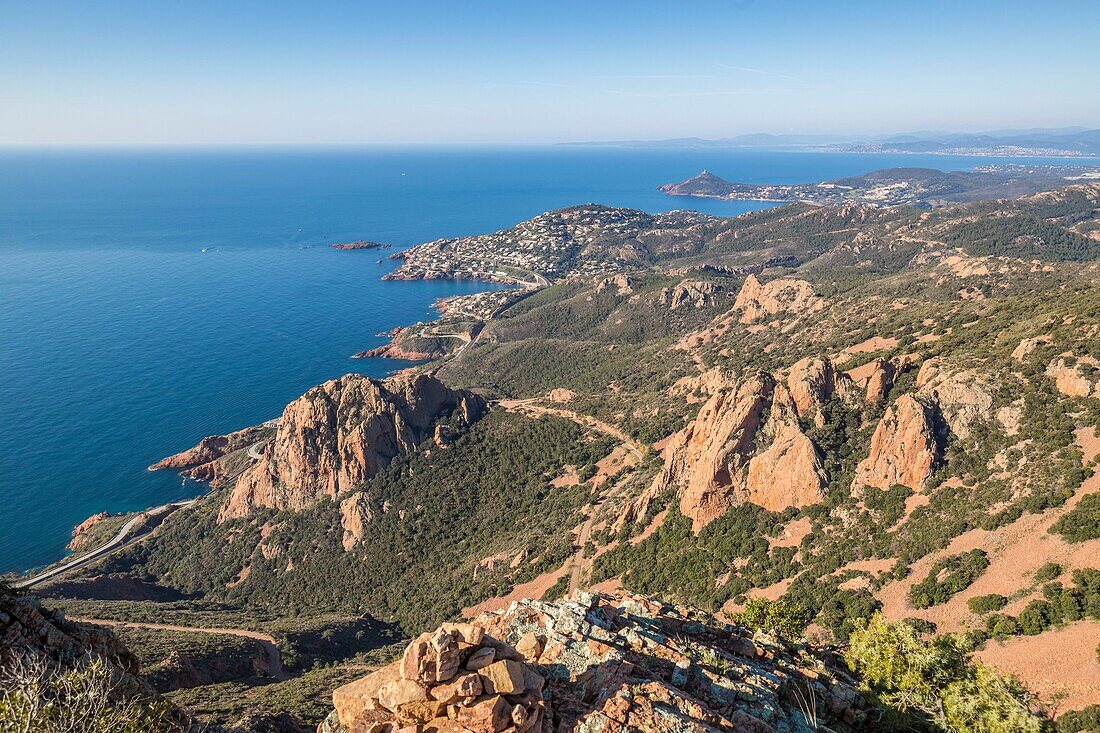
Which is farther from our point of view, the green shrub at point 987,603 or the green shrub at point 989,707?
the green shrub at point 987,603

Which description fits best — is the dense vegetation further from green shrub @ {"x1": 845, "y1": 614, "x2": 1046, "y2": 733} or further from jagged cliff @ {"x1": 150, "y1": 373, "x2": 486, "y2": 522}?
green shrub @ {"x1": 845, "y1": 614, "x2": 1046, "y2": 733}

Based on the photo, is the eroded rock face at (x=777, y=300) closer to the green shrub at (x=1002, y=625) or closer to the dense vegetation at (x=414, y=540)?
the dense vegetation at (x=414, y=540)

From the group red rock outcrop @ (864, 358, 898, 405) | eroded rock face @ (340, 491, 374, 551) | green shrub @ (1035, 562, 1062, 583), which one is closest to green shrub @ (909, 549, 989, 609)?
green shrub @ (1035, 562, 1062, 583)

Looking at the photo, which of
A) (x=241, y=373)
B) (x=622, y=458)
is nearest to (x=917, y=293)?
(x=622, y=458)

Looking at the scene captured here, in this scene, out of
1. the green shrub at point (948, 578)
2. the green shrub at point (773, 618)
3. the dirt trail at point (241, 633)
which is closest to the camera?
the green shrub at point (773, 618)

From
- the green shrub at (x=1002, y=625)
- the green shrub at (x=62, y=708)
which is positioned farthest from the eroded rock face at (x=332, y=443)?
the green shrub at (x=1002, y=625)

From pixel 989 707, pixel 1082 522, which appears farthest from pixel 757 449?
pixel 989 707

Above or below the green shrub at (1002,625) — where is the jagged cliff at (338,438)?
below
